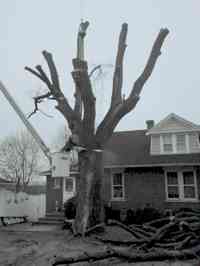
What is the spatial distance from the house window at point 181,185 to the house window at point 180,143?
1427 millimetres

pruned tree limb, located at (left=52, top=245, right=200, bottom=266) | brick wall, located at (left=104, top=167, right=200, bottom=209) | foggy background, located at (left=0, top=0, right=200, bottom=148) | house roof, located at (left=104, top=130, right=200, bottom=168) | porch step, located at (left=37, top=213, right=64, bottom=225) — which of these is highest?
foggy background, located at (left=0, top=0, right=200, bottom=148)

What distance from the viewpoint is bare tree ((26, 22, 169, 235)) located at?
383 inches

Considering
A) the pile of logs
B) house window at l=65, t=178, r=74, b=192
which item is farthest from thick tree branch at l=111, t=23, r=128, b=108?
house window at l=65, t=178, r=74, b=192

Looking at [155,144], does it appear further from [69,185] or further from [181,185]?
[69,185]

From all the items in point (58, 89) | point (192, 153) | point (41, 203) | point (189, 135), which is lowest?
point (41, 203)

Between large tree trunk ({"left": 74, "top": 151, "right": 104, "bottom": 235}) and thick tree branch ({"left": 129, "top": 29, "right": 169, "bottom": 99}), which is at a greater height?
thick tree branch ({"left": 129, "top": 29, "right": 169, "bottom": 99})

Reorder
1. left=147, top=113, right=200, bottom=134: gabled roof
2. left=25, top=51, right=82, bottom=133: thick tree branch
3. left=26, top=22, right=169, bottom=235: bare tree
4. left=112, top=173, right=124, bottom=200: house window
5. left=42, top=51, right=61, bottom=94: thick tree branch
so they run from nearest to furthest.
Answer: left=26, top=22, right=169, bottom=235: bare tree, left=25, top=51, right=82, bottom=133: thick tree branch, left=42, top=51, right=61, bottom=94: thick tree branch, left=147, top=113, right=200, bottom=134: gabled roof, left=112, top=173, right=124, bottom=200: house window

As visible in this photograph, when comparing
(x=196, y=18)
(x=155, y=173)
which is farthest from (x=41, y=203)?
(x=196, y=18)

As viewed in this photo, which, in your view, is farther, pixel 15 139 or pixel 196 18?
pixel 15 139

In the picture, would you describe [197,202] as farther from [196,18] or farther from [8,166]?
[8,166]

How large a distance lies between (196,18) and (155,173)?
336 inches

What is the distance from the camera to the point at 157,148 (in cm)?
1576

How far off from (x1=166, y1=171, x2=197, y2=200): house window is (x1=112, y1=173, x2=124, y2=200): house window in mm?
2655

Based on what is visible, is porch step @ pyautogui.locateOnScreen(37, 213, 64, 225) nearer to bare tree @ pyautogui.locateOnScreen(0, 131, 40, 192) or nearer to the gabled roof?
the gabled roof
